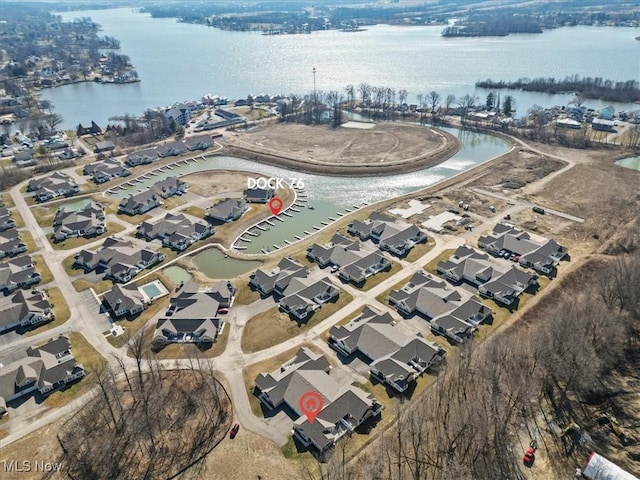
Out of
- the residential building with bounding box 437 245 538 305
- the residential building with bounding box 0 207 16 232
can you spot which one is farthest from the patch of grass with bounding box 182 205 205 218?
the residential building with bounding box 437 245 538 305

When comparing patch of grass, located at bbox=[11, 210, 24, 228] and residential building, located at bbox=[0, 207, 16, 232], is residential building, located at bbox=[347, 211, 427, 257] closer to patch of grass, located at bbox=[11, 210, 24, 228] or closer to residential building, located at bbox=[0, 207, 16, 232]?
patch of grass, located at bbox=[11, 210, 24, 228]

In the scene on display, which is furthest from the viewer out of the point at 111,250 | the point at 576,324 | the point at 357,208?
the point at 357,208

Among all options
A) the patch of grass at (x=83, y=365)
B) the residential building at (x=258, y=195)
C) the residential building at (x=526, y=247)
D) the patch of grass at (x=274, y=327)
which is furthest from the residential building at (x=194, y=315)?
the residential building at (x=526, y=247)

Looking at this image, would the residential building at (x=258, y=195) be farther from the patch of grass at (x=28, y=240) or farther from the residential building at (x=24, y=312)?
the residential building at (x=24, y=312)

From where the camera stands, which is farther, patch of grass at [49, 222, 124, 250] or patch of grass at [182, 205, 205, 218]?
patch of grass at [182, 205, 205, 218]

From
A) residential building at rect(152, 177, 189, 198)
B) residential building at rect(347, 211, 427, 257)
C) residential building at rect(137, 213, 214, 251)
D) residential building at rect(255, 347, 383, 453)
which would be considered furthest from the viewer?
residential building at rect(152, 177, 189, 198)

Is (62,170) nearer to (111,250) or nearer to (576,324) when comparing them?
(111,250)

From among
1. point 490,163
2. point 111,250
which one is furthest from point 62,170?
point 490,163
